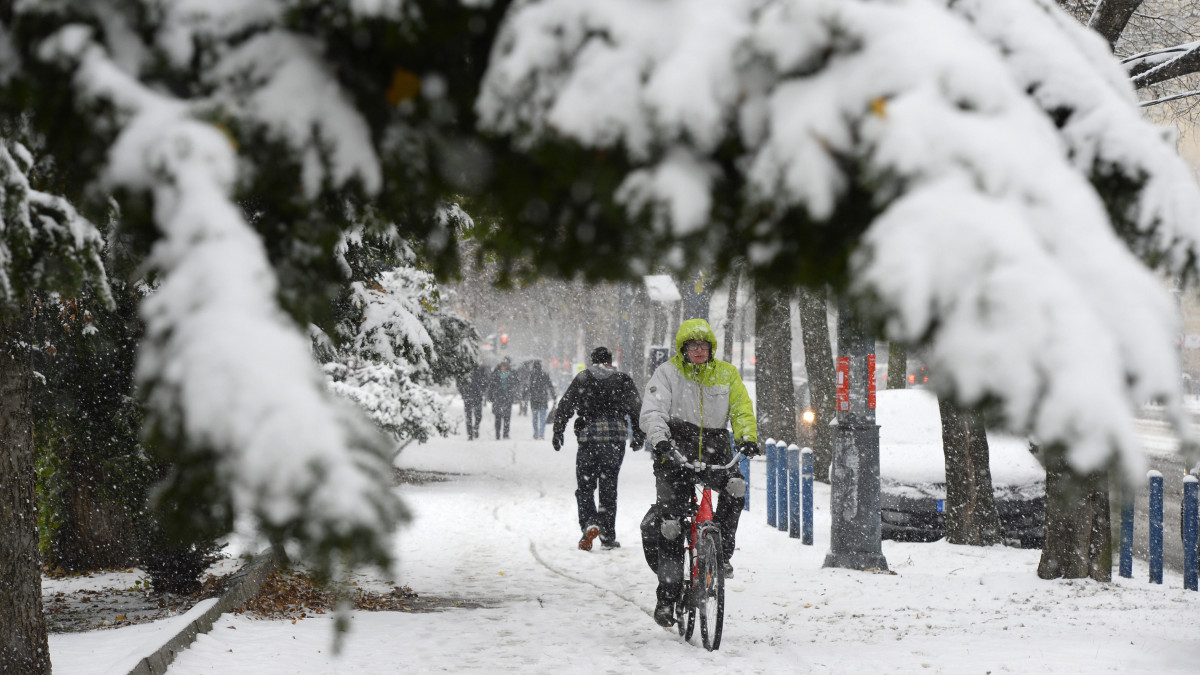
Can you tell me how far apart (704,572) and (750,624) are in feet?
3.54

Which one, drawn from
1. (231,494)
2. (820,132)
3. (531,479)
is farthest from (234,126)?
(531,479)

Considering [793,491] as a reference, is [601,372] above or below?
above

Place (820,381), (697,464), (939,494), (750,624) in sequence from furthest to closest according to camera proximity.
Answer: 1. (820,381)
2. (939,494)
3. (750,624)
4. (697,464)

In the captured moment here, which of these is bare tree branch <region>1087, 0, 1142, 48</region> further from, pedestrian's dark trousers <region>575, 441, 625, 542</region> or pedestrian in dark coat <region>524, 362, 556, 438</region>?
pedestrian in dark coat <region>524, 362, 556, 438</region>

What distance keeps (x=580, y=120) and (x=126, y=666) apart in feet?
14.2

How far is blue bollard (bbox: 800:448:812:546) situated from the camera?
1120 centimetres

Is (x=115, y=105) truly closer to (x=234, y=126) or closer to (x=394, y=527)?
(x=234, y=126)

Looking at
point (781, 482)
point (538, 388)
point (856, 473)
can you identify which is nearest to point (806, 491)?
Result: point (781, 482)

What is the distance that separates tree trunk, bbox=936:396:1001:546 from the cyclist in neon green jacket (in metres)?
4.01

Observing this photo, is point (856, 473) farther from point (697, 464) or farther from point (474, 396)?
point (474, 396)

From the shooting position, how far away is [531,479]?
19.0 metres

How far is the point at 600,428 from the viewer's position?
1126 centimetres

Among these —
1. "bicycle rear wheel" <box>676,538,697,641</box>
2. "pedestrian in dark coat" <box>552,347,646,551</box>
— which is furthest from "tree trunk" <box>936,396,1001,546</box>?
"bicycle rear wheel" <box>676,538,697,641</box>

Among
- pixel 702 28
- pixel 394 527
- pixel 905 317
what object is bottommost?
pixel 394 527
